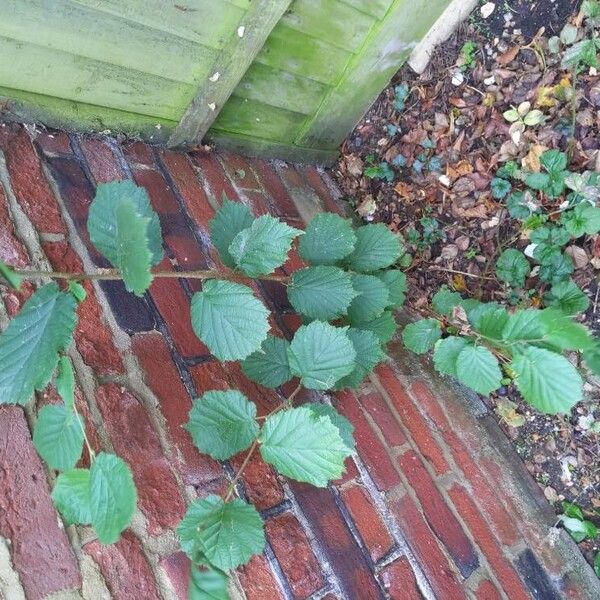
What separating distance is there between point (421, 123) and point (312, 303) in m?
0.84

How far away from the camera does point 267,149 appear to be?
5.71ft

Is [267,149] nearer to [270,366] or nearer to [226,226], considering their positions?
[226,226]

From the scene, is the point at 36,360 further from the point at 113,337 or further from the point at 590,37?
the point at 590,37

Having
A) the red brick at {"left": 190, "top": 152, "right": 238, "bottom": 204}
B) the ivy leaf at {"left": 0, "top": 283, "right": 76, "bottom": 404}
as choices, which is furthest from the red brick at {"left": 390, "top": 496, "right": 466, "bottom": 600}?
the red brick at {"left": 190, "top": 152, "right": 238, "bottom": 204}

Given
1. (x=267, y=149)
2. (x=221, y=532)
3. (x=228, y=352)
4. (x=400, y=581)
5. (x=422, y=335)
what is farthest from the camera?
(x=267, y=149)

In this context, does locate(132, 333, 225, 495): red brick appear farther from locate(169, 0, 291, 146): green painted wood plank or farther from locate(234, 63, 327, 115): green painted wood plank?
locate(234, 63, 327, 115): green painted wood plank

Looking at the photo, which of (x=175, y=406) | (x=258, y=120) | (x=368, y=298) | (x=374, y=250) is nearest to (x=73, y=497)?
(x=175, y=406)

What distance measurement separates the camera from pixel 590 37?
1.50 metres

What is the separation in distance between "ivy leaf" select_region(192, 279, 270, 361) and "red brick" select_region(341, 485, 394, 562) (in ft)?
1.21

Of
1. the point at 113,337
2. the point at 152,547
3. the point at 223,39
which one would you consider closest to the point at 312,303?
the point at 113,337

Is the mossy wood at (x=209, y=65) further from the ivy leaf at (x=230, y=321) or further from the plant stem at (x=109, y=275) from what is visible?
the ivy leaf at (x=230, y=321)

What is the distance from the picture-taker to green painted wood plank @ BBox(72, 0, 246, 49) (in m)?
1.19

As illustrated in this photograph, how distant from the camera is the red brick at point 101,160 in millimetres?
1291

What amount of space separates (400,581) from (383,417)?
36cm
